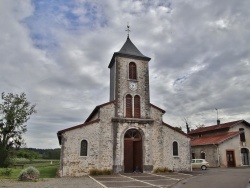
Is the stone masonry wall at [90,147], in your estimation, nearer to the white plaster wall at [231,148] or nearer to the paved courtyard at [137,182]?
the paved courtyard at [137,182]

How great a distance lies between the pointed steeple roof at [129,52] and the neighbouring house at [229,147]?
626 inches

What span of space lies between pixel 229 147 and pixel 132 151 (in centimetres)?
1536

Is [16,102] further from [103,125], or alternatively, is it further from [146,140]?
[146,140]

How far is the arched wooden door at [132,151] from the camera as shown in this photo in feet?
73.7

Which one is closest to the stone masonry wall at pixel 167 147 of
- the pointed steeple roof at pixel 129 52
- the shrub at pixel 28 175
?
the pointed steeple roof at pixel 129 52

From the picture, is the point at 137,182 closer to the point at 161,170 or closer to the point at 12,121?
the point at 161,170

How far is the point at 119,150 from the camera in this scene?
829 inches

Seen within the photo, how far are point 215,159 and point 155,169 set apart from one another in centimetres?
1285

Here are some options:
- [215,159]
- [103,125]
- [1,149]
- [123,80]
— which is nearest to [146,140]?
[103,125]

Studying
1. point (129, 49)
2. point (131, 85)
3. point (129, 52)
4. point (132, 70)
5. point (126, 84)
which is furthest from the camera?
point (129, 49)

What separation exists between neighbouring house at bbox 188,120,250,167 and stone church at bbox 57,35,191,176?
9695mm

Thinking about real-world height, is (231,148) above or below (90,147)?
below

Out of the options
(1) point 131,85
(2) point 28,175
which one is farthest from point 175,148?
(2) point 28,175

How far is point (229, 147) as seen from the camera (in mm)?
31453
